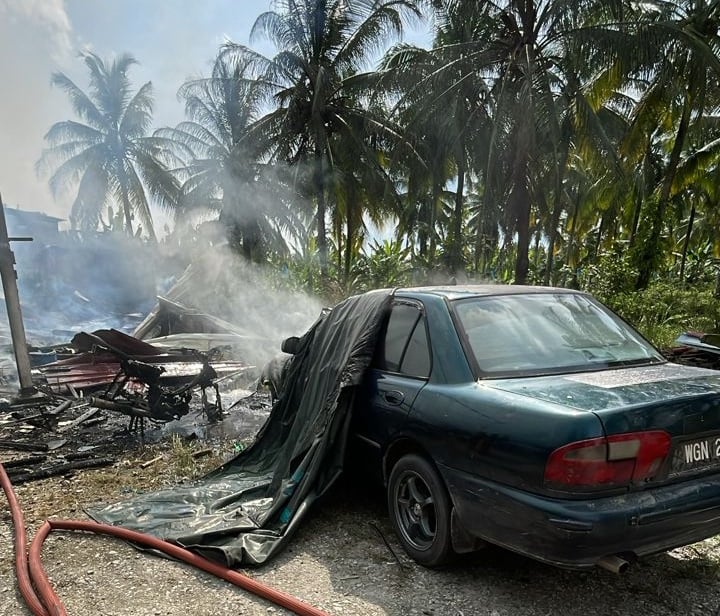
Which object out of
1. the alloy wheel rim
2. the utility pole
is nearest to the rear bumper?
the alloy wheel rim

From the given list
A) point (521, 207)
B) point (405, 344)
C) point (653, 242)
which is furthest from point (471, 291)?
point (653, 242)

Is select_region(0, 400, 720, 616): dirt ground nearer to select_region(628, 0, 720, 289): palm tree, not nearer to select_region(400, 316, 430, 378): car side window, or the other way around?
select_region(400, 316, 430, 378): car side window

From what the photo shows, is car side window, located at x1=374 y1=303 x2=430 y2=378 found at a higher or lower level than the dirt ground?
higher

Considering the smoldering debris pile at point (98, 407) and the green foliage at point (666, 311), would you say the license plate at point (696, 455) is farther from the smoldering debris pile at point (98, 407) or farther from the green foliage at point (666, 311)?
the green foliage at point (666, 311)

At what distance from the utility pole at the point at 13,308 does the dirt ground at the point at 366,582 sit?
3.95 meters

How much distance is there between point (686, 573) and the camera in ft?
10.2

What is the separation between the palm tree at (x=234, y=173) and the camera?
22328mm

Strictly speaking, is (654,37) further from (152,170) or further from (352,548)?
(152,170)

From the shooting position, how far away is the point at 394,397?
11.6 feet

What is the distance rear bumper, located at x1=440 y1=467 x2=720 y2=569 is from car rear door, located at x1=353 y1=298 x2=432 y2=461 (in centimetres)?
86

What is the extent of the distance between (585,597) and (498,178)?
48.4ft

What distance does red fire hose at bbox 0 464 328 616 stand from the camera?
2832mm

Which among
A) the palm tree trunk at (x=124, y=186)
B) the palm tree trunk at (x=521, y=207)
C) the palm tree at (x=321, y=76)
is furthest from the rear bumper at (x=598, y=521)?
the palm tree trunk at (x=124, y=186)

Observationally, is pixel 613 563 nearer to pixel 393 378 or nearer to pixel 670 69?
pixel 393 378
